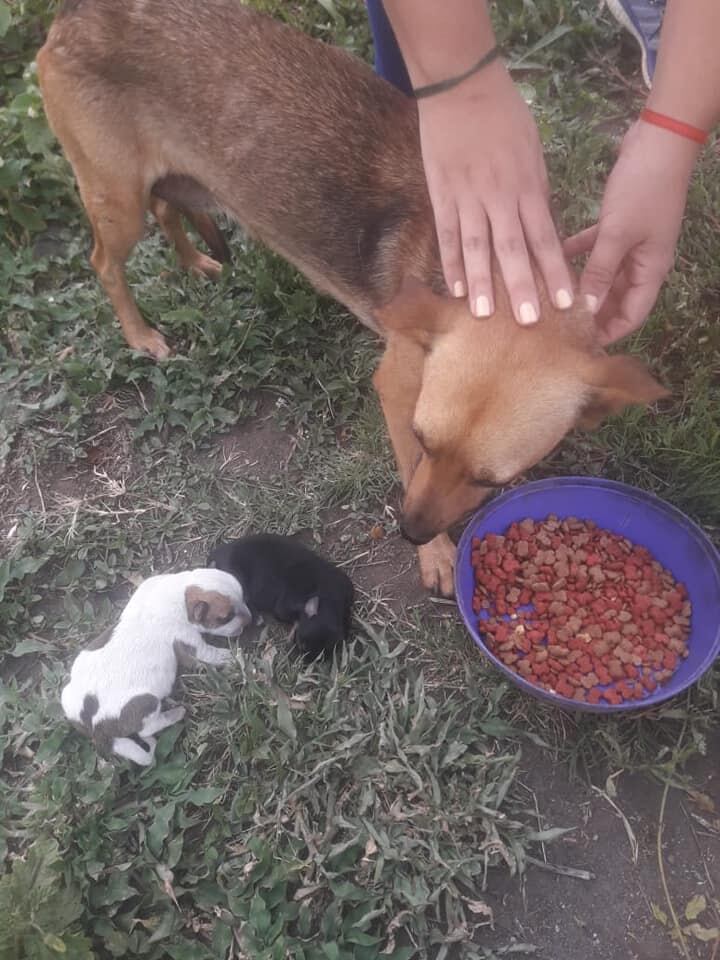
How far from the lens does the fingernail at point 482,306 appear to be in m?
2.18

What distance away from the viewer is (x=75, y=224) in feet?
14.9

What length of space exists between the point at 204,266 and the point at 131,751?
8.52ft

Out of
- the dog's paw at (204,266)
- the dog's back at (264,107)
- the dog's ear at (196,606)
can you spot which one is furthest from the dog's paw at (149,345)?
the dog's ear at (196,606)

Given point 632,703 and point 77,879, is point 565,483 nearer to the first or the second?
point 632,703

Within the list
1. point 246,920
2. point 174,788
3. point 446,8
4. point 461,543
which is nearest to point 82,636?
point 174,788

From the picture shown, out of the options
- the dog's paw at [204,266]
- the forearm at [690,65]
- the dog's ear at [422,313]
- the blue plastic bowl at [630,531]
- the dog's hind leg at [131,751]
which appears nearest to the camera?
the forearm at [690,65]

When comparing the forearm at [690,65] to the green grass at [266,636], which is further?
the green grass at [266,636]

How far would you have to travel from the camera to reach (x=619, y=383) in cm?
221

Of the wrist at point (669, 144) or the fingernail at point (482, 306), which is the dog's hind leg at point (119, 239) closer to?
the fingernail at point (482, 306)

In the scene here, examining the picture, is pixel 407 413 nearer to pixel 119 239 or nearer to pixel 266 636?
pixel 266 636

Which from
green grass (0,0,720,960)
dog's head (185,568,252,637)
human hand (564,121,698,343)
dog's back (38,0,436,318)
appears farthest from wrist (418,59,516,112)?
dog's head (185,568,252,637)

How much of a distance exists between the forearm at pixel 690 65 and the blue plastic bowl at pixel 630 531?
58.6 inches

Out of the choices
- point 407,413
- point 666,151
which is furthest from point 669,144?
point 407,413

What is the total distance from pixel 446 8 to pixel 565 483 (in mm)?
1862
